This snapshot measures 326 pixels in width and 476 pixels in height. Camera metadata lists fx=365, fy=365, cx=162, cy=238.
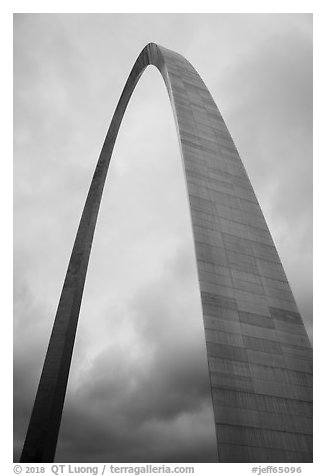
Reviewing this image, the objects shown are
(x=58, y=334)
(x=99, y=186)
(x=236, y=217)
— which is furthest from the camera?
(x=99, y=186)

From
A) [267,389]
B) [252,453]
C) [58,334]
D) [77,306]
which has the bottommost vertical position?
[252,453]

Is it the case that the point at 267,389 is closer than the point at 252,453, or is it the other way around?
the point at 252,453

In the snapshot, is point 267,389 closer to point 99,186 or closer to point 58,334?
point 58,334

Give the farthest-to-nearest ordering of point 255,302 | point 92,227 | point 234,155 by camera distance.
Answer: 1. point 92,227
2. point 234,155
3. point 255,302

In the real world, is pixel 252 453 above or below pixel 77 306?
below

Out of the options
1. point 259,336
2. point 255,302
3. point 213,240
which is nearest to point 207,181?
point 213,240

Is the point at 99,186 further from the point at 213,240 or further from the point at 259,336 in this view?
the point at 259,336
